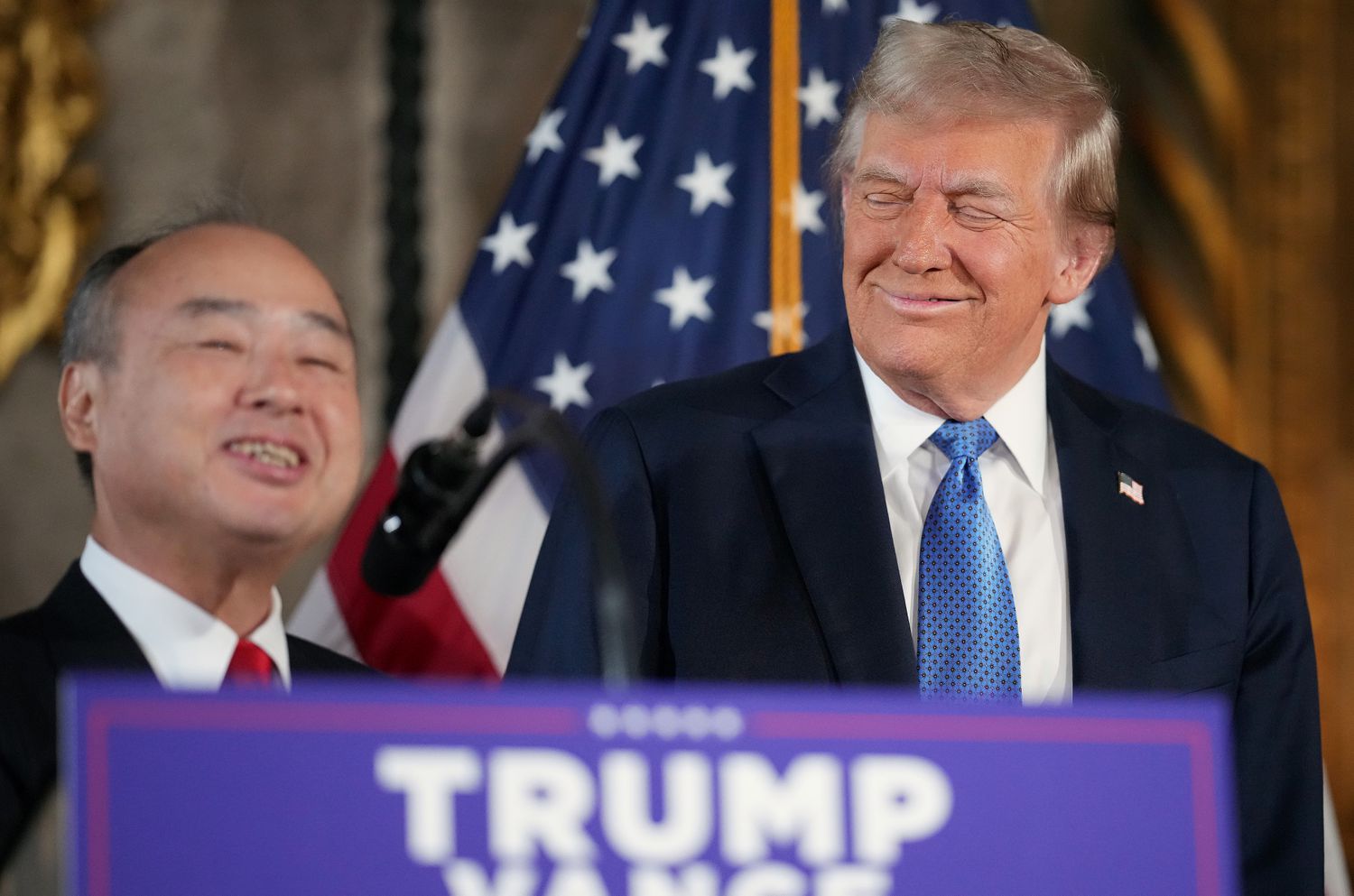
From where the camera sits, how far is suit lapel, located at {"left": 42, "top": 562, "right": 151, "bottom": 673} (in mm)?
2033

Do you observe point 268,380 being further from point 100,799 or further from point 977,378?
point 100,799

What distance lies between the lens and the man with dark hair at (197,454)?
2096 millimetres

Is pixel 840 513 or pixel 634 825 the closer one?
pixel 634 825

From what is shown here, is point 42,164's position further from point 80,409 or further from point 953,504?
point 953,504

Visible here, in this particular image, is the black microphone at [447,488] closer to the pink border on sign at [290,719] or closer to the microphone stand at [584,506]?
the microphone stand at [584,506]

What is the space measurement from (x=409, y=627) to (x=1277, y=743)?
1296 millimetres

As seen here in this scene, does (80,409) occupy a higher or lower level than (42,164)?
lower

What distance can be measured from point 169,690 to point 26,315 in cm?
226

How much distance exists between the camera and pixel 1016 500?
1894mm

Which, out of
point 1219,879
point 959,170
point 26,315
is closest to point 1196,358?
point 959,170

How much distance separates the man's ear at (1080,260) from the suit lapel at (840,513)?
0.79 feet

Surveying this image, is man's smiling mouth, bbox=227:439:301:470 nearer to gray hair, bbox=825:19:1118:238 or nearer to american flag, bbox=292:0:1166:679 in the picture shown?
american flag, bbox=292:0:1166:679

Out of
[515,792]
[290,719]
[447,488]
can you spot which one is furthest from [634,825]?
[447,488]

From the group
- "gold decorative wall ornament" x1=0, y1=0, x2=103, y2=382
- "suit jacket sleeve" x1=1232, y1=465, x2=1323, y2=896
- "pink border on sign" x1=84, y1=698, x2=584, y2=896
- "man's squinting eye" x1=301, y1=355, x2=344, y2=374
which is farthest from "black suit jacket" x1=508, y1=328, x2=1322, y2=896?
"gold decorative wall ornament" x1=0, y1=0, x2=103, y2=382
